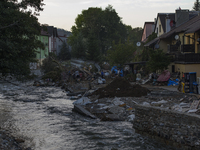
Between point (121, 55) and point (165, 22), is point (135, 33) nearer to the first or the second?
point (165, 22)

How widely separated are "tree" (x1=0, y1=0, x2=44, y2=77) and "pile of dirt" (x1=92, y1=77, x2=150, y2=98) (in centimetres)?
831

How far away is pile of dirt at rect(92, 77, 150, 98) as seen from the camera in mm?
20375

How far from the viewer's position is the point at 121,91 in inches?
829

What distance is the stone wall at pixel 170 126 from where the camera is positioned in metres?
8.56

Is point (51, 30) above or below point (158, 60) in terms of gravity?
above

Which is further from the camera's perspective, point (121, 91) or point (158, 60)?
point (158, 60)

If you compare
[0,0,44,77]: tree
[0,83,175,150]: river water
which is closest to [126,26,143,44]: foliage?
[0,83,175,150]: river water

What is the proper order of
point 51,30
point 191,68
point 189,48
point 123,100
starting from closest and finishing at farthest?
point 123,100
point 191,68
point 189,48
point 51,30

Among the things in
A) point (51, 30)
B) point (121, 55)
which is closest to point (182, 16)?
point (121, 55)

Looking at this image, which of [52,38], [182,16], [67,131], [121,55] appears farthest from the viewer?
[52,38]

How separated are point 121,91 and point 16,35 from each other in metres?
10.5

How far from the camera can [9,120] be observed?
47.6 feet

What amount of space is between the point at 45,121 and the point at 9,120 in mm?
2049

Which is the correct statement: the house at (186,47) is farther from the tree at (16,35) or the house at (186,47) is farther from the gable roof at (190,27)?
the tree at (16,35)
